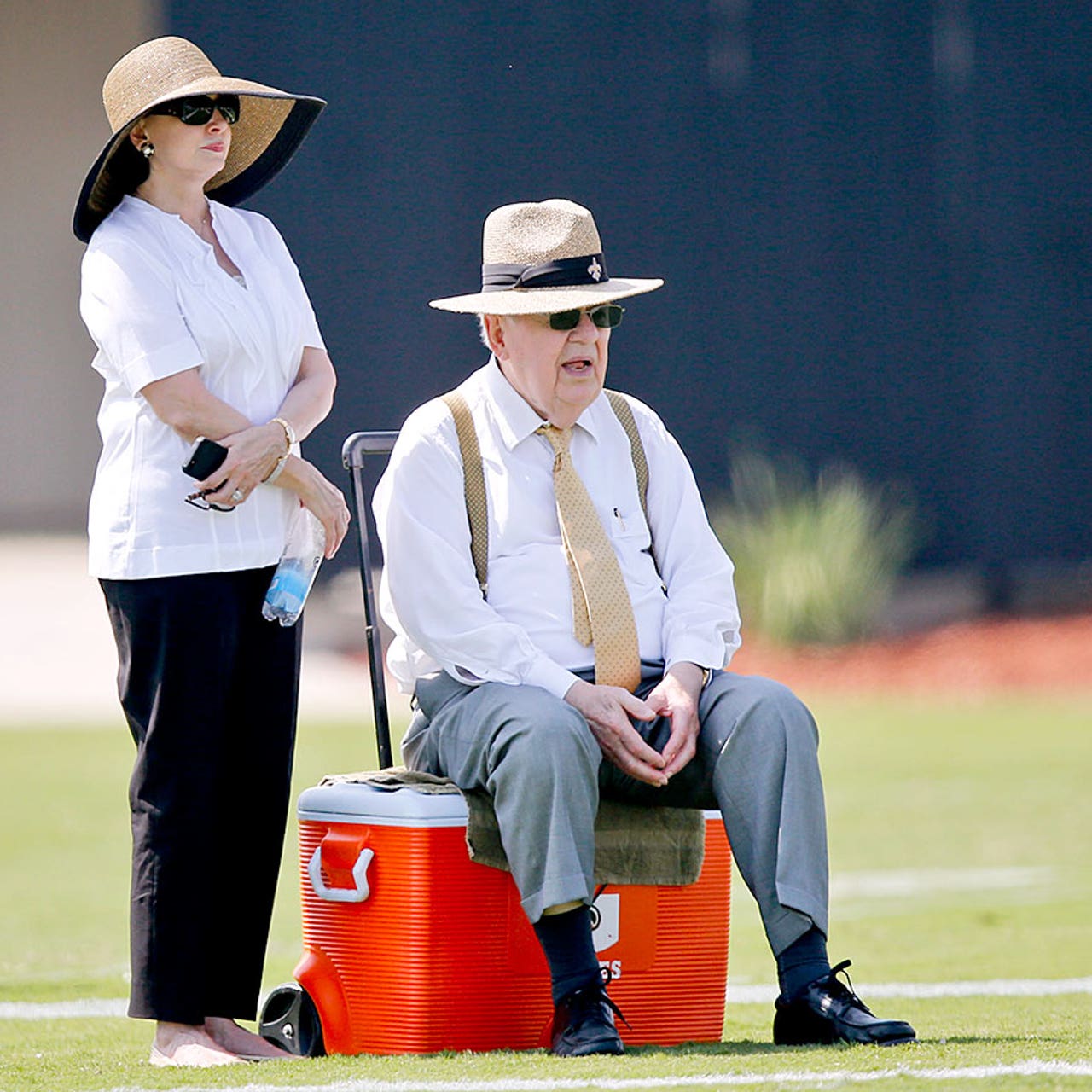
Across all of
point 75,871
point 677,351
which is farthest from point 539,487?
point 677,351

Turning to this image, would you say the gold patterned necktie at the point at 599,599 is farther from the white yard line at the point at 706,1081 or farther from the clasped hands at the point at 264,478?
the white yard line at the point at 706,1081

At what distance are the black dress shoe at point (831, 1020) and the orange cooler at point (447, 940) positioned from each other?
0.97 ft

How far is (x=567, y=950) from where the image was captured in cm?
370

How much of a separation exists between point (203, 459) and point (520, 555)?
2.02 ft

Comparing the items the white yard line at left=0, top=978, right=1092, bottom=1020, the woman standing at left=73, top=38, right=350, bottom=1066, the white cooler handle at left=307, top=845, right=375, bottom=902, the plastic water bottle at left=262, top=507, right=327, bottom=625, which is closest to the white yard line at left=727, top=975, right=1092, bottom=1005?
the white yard line at left=0, top=978, right=1092, bottom=1020

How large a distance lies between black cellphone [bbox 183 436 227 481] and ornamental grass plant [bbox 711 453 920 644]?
30.5 ft

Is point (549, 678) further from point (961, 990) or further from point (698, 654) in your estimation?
point (961, 990)

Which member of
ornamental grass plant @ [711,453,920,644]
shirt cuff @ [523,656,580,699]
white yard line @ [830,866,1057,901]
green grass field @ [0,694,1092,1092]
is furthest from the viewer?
ornamental grass plant @ [711,453,920,644]

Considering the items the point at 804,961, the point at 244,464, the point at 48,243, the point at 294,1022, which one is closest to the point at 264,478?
the point at 244,464

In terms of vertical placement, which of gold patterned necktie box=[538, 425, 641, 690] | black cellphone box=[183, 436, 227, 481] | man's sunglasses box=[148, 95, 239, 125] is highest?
man's sunglasses box=[148, 95, 239, 125]

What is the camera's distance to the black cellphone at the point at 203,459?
388 centimetres

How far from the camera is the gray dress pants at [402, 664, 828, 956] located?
3.71 metres

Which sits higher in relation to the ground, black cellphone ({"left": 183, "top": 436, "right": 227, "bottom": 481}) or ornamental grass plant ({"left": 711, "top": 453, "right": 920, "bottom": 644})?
black cellphone ({"left": 183, "top": 436, "right": 227, "bottom": 481})

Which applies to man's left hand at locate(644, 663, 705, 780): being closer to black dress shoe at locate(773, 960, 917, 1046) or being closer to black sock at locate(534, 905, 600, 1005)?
black sock at locate(534, 905, 600, 1005)
